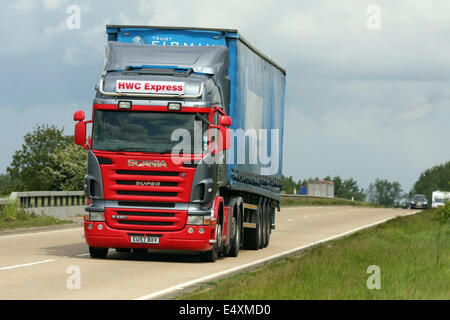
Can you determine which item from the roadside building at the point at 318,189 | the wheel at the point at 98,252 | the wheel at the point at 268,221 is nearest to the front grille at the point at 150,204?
the wheel at the point at 98,252

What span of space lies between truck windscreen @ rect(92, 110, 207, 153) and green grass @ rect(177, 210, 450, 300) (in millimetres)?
2827

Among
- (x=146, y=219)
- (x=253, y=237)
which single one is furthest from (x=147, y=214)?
(x=253, y=237)

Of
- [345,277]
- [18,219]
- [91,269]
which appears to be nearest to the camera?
[345,277]

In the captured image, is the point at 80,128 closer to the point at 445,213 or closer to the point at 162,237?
the point at 162,237

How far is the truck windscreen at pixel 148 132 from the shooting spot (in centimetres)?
1780

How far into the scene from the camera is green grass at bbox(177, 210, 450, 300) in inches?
481

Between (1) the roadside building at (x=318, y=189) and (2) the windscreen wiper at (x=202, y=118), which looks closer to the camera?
(2) the windscreen wiper at (x=202, y=118)

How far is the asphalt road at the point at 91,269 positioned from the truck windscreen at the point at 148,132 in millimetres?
2126

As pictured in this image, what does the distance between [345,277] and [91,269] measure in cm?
446

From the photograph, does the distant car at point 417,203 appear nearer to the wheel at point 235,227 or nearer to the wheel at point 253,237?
the wheel at point 253,237

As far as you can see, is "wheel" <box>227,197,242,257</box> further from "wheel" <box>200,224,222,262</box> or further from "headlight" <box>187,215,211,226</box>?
"headlight" <box>187,215,211,226</box>

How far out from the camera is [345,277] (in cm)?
1451

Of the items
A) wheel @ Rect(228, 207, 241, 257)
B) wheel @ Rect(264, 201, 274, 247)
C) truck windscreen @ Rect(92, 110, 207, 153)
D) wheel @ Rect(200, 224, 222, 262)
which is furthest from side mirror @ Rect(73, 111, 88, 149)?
wheel @ Rect(264, 201, 274, 247)
